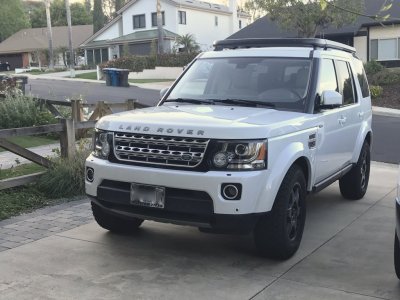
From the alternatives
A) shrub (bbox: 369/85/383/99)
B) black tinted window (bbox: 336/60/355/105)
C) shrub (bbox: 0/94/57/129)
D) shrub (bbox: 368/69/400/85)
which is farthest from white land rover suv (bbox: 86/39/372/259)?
shrub (bbox: 368/69/400/85)

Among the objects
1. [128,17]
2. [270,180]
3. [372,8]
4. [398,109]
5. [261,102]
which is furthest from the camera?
[128,17]

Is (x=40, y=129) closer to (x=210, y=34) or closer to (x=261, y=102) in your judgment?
(x=261, y=102)

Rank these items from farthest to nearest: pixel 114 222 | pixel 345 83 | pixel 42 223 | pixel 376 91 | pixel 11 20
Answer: pixel 11 20, pixel 376 91, pixel 345 83, pixel 42 223, pixel 114 222

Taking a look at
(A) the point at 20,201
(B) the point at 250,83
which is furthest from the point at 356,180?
(A) the point at 20,201

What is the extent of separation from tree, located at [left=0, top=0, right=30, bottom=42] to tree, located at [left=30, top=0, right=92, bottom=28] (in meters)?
5.53

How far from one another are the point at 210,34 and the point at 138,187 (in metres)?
50.5

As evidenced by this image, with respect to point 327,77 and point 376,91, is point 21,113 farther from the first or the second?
point 376,91

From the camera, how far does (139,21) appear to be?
52875 mm

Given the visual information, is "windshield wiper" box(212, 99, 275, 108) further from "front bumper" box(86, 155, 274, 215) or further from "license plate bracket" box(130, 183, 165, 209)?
"license plate bracket" box(130, 183, 165, 209)

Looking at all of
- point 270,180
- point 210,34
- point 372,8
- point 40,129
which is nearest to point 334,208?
point 270,180

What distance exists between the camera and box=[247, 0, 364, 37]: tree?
90.1 feet

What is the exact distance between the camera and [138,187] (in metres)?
4.85

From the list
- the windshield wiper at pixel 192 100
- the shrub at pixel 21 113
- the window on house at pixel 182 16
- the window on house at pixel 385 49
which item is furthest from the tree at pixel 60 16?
the windshield wiper at pixel 192 100

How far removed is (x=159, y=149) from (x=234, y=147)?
0.69m
